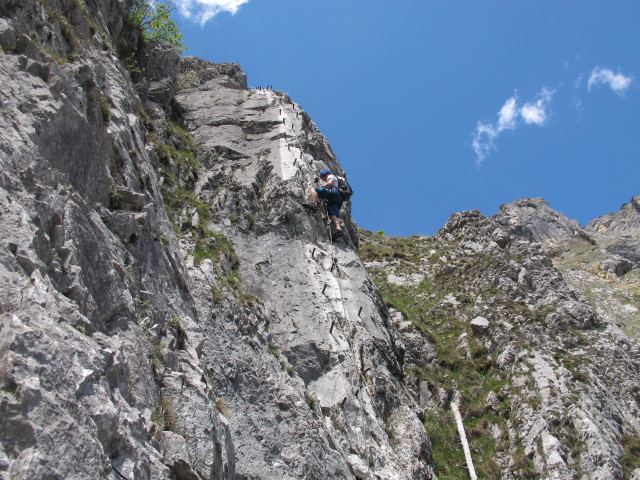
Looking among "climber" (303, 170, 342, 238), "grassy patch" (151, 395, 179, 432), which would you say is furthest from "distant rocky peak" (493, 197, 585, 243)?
"grassy patch" (151, 395, 179, 432)

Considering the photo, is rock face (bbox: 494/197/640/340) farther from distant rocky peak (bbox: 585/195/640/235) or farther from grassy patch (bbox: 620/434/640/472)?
grassy patch (bbox: 620/434/640/472)

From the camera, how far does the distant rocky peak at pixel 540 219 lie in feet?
363

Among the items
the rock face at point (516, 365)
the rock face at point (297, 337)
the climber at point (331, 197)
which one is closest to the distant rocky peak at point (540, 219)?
the rock face at point (516, 365)

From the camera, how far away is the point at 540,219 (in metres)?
117

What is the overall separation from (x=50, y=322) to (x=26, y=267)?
42.9 inches

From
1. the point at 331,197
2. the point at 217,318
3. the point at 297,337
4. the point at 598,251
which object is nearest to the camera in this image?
the point at 217,318

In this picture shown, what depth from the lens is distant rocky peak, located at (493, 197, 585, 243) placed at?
111m

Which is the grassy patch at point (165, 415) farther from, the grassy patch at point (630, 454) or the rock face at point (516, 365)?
the grassy patch at point (630, 454)

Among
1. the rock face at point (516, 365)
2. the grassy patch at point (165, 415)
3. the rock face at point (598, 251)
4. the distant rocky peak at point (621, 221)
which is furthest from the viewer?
the distant rocky peak at point (621, 221)

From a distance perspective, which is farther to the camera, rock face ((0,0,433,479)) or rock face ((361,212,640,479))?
rock face ((361,212,640,479))

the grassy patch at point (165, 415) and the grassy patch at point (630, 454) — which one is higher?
the grassy patch at point (630, 454)

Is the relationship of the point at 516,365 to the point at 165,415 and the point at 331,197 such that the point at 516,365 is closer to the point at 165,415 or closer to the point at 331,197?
the point at 331,197

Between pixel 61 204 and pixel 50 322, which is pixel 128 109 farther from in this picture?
pixel 50 322

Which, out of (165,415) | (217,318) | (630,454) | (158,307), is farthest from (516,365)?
(165,415)
